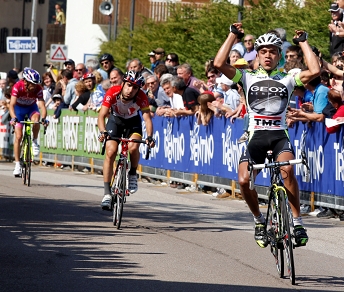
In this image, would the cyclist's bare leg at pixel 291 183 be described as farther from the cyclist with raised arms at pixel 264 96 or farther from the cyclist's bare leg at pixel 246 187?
the cyclist's bare leg at pixel 246 187

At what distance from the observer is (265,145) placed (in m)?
10.1

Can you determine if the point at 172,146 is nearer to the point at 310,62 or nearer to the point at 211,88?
the point at 211,88

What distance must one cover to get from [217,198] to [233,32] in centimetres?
845

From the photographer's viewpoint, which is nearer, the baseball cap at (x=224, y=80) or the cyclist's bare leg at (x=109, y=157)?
the cyclist's bare leg at (x=109, y=157)

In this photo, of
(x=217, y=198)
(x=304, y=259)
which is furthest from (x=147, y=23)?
(x=304, y=259)

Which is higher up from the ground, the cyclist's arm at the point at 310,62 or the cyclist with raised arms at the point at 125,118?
the cyclist's arm at the point at 310,62

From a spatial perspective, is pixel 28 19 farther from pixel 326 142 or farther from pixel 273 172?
pixel 273 172

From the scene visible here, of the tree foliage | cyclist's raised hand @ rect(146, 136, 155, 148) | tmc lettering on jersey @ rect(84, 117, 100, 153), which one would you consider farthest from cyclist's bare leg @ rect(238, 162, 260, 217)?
tmc lettering on jersey @ rect(84, 117, 100, 153)

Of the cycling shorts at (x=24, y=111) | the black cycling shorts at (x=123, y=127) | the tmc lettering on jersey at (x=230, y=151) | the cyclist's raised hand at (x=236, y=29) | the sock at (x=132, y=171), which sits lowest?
the sock at (x=132, y=171)

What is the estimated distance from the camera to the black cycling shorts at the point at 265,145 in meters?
10.0

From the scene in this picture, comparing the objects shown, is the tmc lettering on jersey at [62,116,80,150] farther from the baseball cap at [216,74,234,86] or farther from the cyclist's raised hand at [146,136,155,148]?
the cyclist's raised hand at [146,136,155,148]

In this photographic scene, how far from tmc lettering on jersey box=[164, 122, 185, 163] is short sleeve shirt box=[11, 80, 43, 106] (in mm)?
2576

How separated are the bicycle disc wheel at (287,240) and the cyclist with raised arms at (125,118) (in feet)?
14.8

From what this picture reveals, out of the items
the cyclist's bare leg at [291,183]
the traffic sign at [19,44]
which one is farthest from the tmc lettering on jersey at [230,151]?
the traffic sign at [19,44]
